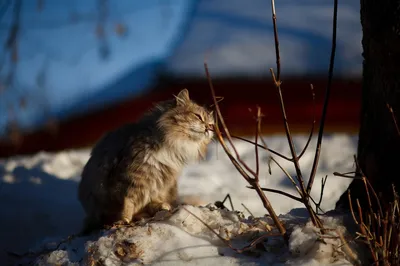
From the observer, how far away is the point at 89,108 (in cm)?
768

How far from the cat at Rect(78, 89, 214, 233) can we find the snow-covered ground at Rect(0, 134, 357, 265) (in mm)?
482

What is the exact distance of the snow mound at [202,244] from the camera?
72.7 inches

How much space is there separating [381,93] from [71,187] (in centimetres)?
245

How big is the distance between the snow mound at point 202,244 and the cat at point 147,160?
22 centimetres

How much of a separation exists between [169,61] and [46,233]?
4355 mm

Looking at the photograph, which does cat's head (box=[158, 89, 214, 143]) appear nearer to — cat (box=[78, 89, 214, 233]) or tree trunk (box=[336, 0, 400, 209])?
cat (box=[78, 89, 214, 233])

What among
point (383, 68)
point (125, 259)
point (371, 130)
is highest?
point (383, 68)

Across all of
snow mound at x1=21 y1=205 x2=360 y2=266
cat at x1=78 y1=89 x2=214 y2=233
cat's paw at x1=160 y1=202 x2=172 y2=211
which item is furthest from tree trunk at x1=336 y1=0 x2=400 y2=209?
cat's paw at x1=160 y1=202 x2=172 y2=211

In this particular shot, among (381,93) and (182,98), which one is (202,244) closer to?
(182,98)

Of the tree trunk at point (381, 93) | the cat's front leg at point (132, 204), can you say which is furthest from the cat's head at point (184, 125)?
the tree trunk at point (381, 93)

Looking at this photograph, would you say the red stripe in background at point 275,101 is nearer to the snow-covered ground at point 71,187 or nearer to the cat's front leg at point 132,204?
the snow-covered ground at point 71,187

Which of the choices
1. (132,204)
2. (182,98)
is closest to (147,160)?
(132,204)

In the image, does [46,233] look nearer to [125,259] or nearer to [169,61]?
[125,259]

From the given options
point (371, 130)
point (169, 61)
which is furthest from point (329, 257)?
point (169, 61)
